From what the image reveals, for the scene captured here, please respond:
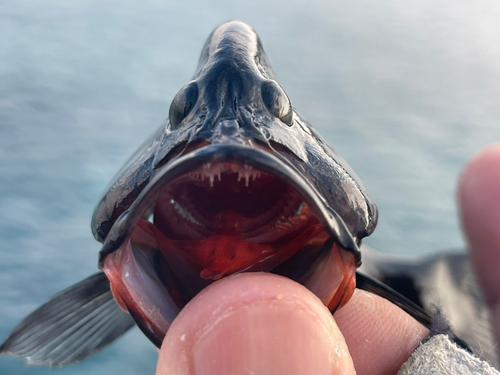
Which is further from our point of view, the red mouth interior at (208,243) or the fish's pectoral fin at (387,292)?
the fish's pectoral fin at (387,292)

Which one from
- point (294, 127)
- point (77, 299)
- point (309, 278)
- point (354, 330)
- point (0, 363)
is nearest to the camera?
point (309, 278)

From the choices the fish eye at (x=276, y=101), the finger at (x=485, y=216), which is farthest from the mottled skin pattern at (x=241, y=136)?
the finger at (x=485, y=216)

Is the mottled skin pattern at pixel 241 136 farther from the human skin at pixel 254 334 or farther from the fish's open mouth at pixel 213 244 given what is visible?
the human skin at pixel 254 334

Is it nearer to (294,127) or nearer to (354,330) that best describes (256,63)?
(294,127)

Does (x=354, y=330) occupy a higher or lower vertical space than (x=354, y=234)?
lower

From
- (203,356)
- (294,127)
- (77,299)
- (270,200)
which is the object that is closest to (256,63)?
(294,127)
